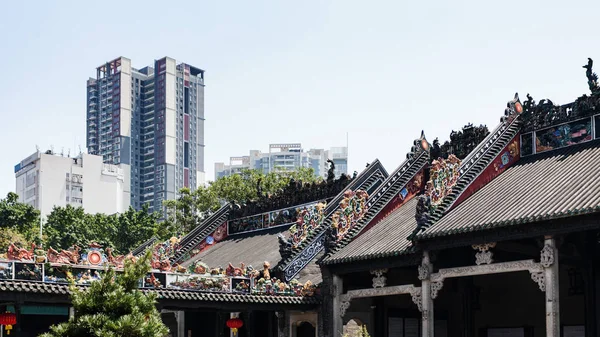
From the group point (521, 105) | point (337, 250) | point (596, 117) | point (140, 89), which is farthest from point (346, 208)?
point (140, 89)

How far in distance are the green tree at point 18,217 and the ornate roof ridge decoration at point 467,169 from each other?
113 feet

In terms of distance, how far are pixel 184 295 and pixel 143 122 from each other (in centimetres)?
11614

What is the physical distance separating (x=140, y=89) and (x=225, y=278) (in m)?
116

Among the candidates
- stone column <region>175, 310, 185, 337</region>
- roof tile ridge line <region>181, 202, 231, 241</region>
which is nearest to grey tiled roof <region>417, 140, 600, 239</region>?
stone column <region>175, 310, 185, 337</region>

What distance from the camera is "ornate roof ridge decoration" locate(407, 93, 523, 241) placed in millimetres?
19688

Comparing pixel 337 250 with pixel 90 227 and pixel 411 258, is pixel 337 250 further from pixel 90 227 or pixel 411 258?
pixel 90 227

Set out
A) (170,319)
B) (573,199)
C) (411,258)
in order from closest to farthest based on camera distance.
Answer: (573,199)
(411,258)
(170,319)

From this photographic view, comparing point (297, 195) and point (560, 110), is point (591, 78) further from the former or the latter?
point (297, 195)

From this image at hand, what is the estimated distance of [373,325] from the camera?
23.1 metres

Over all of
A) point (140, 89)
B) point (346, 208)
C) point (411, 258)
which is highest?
point (140, 89)

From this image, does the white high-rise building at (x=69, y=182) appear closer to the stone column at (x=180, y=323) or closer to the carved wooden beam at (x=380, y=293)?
the stone column at (x=180, y=323)

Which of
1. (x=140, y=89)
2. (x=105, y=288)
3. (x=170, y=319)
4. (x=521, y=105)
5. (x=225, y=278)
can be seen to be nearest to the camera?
(x=105, y=288)

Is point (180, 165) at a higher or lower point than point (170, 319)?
higher

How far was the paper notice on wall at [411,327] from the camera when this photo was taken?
2347cm
